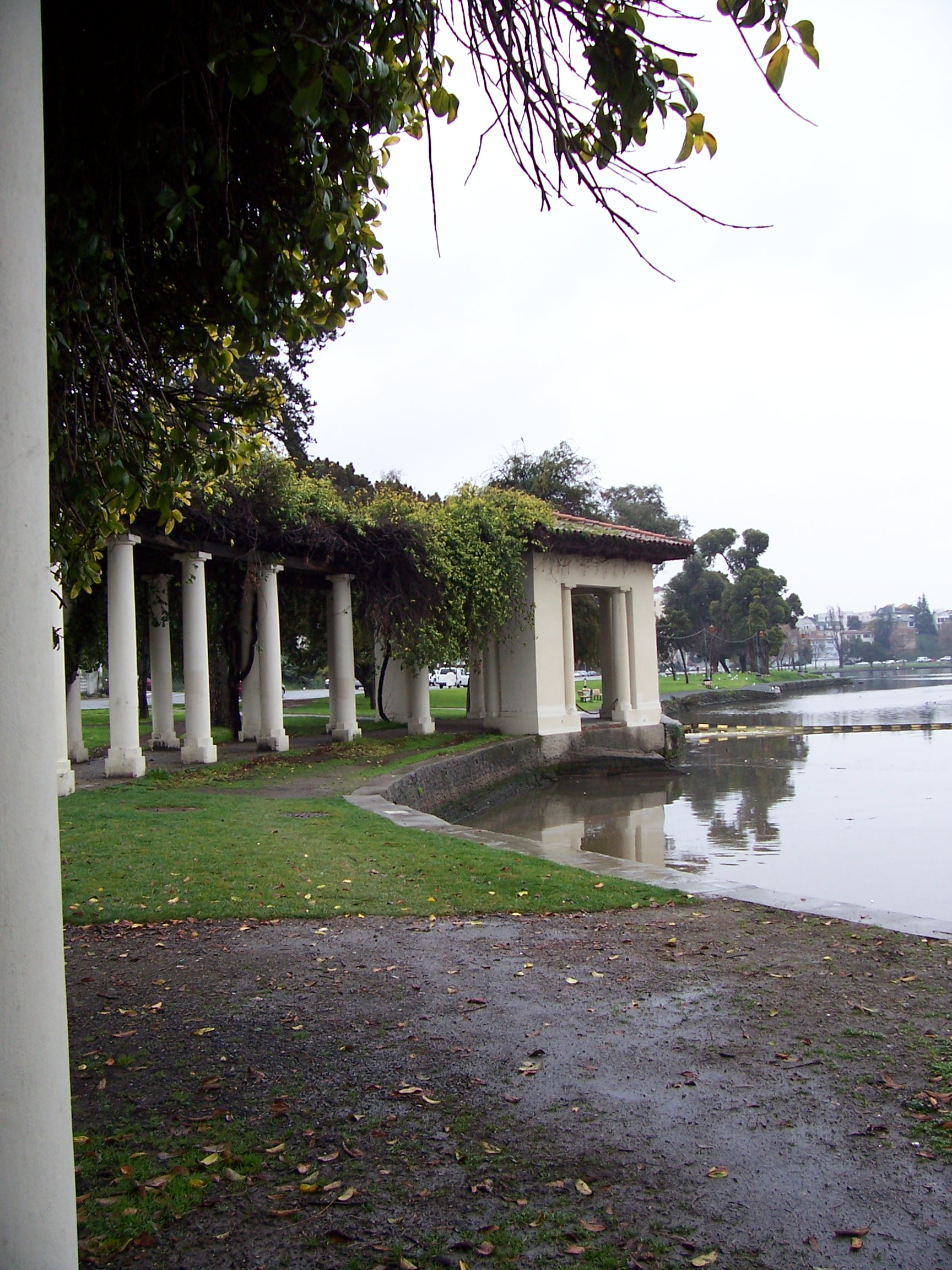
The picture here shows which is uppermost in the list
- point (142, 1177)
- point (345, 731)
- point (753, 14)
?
point (753, 14)

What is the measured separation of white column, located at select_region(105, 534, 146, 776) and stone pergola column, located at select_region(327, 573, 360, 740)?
581 centimetres

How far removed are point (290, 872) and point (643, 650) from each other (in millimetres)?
18519

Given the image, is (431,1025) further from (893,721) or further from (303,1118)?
(893,721)

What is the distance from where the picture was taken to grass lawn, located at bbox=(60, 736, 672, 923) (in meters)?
6.52

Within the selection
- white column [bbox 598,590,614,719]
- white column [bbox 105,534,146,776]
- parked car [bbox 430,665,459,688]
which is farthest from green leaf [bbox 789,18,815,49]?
parked car [bbox 430,665,459,688]

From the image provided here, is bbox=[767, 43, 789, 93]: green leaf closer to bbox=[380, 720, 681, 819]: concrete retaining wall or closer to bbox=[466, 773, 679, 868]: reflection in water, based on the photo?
bbox=[466, 773, 679, 868]: reflection in water

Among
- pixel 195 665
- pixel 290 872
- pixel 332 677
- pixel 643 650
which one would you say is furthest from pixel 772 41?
pixel 643 650

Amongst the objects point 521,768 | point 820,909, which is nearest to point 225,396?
point 820,909

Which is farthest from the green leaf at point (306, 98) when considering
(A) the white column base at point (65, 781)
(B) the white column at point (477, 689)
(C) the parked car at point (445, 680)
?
(C) the parked car at point (445, 680)

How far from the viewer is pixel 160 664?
58.4ft

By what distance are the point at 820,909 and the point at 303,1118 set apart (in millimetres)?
4170

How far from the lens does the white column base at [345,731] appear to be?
19.1 meters

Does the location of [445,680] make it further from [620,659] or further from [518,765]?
[518,765]

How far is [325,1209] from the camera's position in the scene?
2631 millimetres
